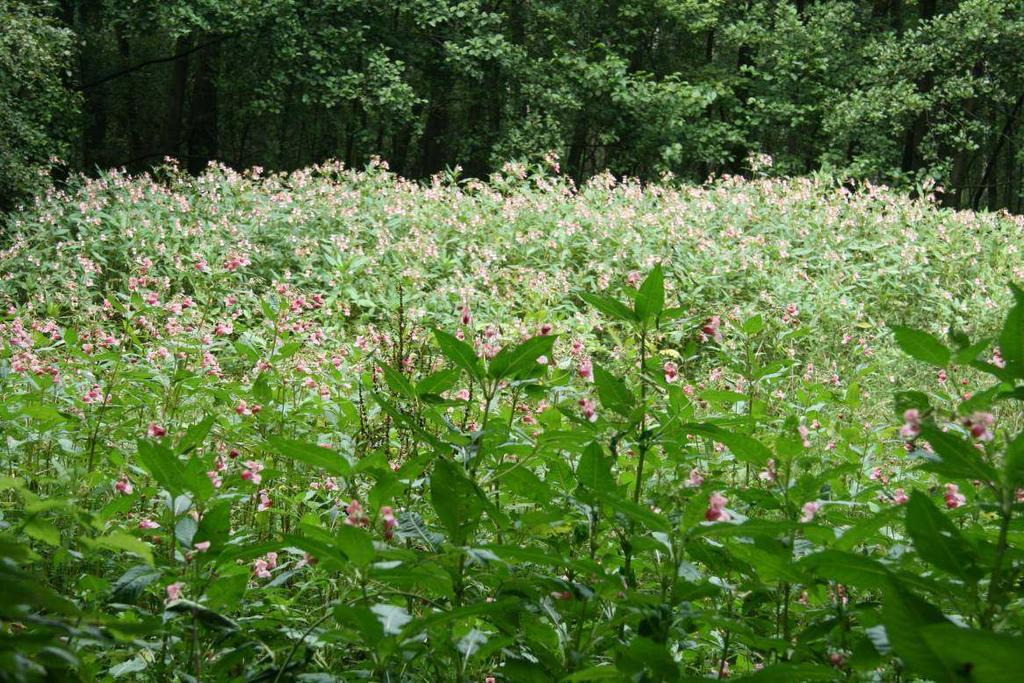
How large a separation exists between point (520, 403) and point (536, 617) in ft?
6.12

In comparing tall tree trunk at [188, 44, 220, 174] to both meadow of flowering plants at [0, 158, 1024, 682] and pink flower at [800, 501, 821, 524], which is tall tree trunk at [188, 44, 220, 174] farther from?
pink flower at [800, 501, 821, 524]

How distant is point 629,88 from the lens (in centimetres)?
1845

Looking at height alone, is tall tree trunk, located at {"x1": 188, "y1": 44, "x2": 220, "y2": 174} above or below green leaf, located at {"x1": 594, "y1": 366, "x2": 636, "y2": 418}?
below

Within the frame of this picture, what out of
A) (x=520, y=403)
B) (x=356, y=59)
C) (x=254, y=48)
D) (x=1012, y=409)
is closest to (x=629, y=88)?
(x=356, y=59)

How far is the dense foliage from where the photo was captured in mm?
14188

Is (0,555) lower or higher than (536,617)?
higher

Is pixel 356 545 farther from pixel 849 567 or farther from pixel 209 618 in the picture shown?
pixel 849 567

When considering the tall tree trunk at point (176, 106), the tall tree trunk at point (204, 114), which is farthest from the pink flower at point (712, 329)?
the tall tree trunk at point (176, 106)

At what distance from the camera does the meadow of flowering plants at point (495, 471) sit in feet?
3.13

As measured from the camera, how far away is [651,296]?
139cm

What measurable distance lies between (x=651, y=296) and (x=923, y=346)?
1.48 feet

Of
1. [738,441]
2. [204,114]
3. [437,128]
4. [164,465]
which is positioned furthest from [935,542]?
[437,128]

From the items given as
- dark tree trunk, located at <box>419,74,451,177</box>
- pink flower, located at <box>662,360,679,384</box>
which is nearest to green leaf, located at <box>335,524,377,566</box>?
pink flower, located at <box>662,360,679,384</box>

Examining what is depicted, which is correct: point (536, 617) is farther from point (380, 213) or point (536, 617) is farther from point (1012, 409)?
point (380, 213)
